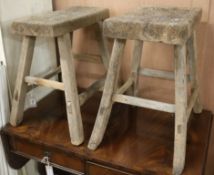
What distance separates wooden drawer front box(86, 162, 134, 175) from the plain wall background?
0.42m

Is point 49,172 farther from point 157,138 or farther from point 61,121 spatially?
point 157,138

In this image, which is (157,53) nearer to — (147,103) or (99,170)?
(147,103)

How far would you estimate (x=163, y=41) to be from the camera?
2.27 feet

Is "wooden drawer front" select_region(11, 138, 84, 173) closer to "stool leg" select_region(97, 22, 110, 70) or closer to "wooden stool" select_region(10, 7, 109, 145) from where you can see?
"wooden stool" select_region(10, 7, 109, 145)

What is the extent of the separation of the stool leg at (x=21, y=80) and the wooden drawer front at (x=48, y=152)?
82mm

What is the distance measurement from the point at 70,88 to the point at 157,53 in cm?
41

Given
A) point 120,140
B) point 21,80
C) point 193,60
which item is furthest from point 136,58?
point 21,80

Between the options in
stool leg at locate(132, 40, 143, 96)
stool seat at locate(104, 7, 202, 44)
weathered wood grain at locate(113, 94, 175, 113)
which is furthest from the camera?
stool leg at locate(132, 40, 143, 96)

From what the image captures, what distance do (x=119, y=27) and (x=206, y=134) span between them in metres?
0.50

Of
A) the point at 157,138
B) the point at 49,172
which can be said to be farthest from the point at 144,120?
the point at 49,172

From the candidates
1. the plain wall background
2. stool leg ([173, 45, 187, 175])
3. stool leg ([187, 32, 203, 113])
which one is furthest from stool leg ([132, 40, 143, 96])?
stool leg ([173, 45, 187, 175])

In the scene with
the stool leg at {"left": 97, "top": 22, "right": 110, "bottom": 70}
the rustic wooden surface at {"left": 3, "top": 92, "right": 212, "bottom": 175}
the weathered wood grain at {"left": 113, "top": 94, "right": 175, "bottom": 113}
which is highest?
the stool leg at {"left": 97, "top": 22, "right": 110, "bottom": 70}

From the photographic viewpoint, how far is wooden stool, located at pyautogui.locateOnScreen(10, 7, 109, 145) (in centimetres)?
84

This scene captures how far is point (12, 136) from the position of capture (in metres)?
1.01
